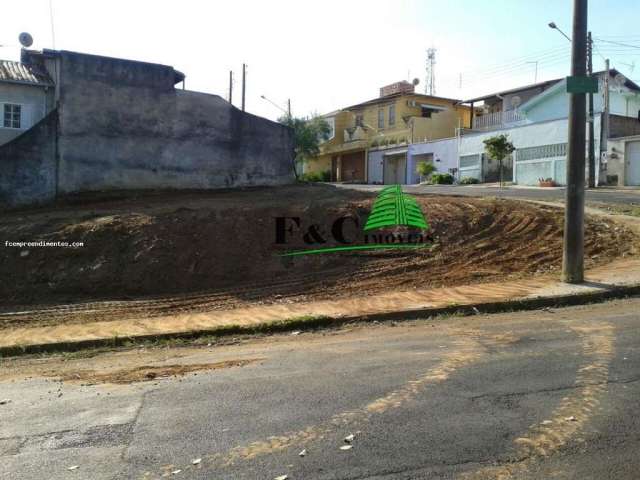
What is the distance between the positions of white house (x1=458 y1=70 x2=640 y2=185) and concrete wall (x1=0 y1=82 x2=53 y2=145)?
24735 millimetres

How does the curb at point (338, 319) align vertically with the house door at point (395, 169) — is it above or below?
below

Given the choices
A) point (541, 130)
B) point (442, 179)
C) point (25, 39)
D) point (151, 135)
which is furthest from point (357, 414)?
point (442, 179)

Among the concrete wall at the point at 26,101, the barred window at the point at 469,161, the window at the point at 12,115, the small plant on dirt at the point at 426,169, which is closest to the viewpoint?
the concrete wall at the point at 26,101

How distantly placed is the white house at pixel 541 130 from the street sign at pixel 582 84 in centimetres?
2200

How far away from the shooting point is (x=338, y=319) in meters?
8.62

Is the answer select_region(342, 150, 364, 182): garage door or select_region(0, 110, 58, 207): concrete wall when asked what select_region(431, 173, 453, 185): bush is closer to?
select_region(342, 150, 364, 182): garage door

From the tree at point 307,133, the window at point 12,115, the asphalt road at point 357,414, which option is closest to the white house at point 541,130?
the tree at point 307,133

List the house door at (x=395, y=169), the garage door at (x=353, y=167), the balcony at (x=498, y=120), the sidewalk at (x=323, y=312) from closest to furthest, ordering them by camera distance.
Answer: the sidewalk at (x=323, y=312)
the balcony at (x=498, y=120)
the house door at (x=395, y=169)
the garage door at (x=353, y=167)

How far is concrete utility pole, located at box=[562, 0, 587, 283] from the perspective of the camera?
31.2 ft

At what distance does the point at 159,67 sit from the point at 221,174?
16.3 feet

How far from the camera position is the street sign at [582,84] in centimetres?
927

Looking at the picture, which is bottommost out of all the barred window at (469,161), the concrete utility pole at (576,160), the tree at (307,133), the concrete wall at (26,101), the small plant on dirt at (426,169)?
the concrete utility pole at (576,160)

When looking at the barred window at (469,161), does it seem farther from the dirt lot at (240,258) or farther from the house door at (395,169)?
the dirt lot at (240,258)

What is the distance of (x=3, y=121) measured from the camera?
1011 inches
